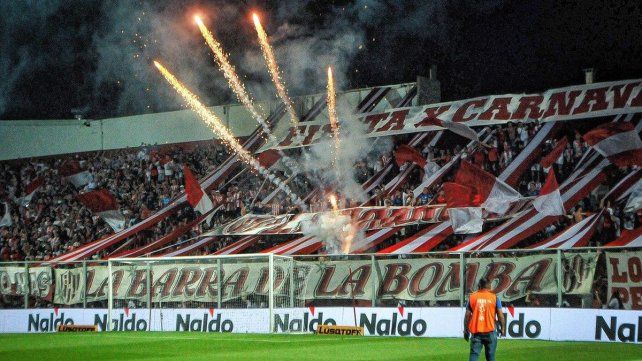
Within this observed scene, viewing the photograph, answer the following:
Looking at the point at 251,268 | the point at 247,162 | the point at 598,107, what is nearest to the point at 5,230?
the point at 247,162

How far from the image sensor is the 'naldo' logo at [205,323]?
27594 millimetres

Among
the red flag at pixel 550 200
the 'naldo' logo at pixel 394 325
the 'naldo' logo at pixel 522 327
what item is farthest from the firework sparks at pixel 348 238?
the 'naldo' logo at pixel 522 327

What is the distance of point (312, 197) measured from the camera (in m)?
33.8

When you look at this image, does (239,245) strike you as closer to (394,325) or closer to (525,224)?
(394,325)

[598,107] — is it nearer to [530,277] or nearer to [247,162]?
[530,277]

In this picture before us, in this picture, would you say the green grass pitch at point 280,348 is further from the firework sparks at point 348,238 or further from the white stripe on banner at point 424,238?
the firework sparks at point 348,238

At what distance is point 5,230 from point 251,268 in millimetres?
18452

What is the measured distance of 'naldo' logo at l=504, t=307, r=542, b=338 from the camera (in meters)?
22.8

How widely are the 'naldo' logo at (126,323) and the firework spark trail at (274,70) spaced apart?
36.1ft

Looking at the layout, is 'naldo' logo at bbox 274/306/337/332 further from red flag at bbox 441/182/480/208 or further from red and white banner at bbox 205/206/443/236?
red flag at bbox 441/182/480/208

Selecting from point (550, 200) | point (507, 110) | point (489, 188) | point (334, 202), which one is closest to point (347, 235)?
point (334, 202)

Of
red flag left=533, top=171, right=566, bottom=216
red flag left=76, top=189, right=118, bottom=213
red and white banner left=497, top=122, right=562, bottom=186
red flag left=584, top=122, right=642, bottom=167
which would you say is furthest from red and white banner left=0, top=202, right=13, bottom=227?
red flag left=584, top=122, right=642, bottom=167

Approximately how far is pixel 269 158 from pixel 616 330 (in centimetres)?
1803

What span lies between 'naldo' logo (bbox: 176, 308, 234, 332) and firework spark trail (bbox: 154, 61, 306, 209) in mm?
7102
